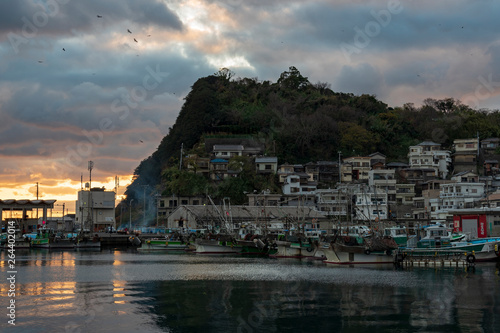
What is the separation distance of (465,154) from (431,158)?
7068mm

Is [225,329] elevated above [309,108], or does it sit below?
below

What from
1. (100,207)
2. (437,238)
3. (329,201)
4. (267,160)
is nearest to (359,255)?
(437,238)

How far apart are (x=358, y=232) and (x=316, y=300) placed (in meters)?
35.9

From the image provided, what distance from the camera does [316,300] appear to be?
30203 millimetres

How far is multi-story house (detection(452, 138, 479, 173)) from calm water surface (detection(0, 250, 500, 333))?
59301 millimetres

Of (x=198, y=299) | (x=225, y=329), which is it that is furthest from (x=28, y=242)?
(x=225, y=329)

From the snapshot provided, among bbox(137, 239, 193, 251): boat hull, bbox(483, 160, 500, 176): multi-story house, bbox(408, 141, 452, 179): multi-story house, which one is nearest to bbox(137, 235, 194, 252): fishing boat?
bbox(137, 239, 193, 251): boat hull

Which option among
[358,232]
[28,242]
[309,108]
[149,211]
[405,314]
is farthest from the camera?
[309,108]

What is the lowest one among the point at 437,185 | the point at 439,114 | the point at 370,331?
the point at 370,331

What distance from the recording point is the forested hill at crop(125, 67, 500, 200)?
374 ft

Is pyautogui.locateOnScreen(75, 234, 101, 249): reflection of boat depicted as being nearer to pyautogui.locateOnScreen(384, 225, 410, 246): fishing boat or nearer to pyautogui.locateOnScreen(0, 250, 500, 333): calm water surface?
pyautogui.locateOnScreen(0, 250, 500, 333): calm water surface

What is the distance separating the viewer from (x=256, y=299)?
101ft

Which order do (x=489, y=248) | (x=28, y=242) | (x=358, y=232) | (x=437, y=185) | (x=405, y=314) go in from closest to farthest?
(x=405, y=314) → (x=489, y=248) → (x=358, y=232) → (x=28, y=242) → (x=437, y=185)

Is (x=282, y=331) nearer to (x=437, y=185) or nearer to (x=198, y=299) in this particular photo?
(x=198, y=299)
